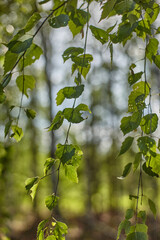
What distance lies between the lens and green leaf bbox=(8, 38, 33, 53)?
2.16ft

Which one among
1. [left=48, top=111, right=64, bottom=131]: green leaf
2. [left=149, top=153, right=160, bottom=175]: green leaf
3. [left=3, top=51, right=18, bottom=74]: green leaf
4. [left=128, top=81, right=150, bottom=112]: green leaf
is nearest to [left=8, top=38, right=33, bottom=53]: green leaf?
[left=3, top=51, right=18, bottom=74]: green leaf

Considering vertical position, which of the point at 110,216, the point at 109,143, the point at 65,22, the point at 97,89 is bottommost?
the point at 110,216

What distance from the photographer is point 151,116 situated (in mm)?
703

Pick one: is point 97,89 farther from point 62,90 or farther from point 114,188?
point 62,90

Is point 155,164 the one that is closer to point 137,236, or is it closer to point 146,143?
point 146,143

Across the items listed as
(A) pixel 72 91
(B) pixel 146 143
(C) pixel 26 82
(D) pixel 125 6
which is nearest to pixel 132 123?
(B) pixel 146 143

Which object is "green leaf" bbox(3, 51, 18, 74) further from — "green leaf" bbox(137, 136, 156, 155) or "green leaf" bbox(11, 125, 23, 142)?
"green leaf" bbox(137, 136, 156, 155)

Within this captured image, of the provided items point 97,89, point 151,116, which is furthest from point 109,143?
point 151,116

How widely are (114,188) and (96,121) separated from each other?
4.10 meters

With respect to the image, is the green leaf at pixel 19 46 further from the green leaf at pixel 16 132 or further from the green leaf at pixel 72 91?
the green leaf at pixel 16 132

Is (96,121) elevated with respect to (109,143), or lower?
elevated

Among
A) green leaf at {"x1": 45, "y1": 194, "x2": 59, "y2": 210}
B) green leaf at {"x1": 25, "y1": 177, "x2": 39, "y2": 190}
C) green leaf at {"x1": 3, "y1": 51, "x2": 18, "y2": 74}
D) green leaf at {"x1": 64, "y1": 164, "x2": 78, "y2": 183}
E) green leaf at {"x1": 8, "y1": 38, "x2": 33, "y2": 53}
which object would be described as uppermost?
green leaf at {"x1": 8, "y1": 38, "x2": 33, "y2": 53}

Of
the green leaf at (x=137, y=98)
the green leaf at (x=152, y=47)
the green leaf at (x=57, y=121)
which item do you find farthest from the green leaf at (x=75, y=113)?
the green leaf at (x=152, y=47)

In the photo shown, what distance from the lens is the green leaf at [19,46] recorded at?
0.66 meters
